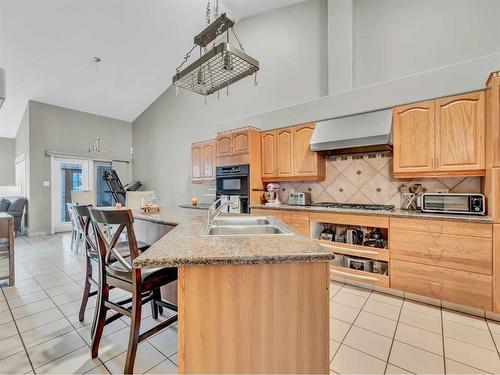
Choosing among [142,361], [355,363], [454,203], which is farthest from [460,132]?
[142,361]

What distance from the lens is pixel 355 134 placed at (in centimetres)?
291

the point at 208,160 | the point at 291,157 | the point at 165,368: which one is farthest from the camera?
the point at 208,160

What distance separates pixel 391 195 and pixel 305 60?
7.93ft

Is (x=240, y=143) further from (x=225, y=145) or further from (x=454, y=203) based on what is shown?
(x=454, y=203)

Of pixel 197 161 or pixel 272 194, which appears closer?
pixel 272 194

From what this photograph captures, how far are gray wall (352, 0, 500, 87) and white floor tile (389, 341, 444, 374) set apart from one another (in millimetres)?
2925

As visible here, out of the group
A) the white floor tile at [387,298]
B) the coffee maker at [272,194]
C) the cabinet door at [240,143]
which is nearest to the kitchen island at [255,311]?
the white floor tile at [387,298]

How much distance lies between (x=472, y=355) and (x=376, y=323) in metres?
0.59

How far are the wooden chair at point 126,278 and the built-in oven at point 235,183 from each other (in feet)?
7.19

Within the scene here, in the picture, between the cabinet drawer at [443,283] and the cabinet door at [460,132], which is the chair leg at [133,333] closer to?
the cabinet drawer at [443,283]

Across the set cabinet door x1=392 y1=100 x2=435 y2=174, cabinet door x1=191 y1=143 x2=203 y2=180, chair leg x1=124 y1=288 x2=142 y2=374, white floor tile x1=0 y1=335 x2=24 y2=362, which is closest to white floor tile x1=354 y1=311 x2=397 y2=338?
cabinet door x1=392 y1=100 x2=435 y2=174

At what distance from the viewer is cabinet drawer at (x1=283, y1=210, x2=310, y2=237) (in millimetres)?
3110

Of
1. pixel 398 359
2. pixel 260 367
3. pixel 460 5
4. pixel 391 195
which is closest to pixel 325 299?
pixel 260 367

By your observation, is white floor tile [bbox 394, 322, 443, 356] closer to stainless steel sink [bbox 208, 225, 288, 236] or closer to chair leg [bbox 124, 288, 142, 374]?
stainless steel sink [bbox 208, 225, 288, 236]
